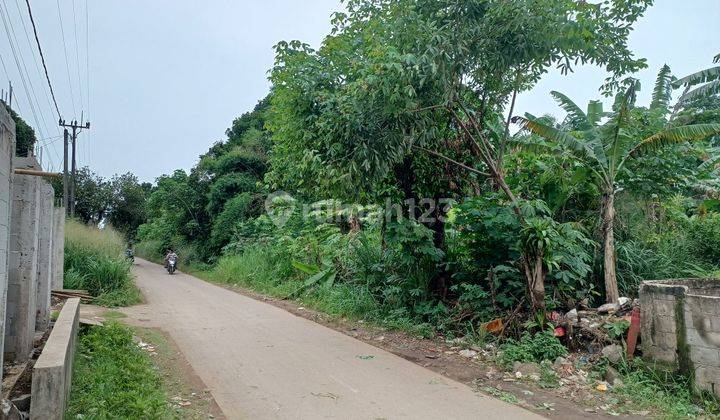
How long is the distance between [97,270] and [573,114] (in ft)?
39.5

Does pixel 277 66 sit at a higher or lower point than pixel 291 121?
higher

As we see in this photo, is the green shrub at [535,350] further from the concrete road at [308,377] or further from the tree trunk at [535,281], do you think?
the concrete road at [308,377]

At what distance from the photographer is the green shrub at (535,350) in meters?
6.40

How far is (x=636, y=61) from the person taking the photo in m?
7.32

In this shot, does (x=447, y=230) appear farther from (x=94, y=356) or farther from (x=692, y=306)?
(x=94, y=356)

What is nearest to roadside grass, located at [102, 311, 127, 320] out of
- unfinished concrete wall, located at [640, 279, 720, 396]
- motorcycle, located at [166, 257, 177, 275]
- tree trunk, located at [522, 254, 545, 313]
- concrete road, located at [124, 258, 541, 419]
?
concrete road, located at [124, 258, 541, 419]

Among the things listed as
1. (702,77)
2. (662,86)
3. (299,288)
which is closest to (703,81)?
(702,77)

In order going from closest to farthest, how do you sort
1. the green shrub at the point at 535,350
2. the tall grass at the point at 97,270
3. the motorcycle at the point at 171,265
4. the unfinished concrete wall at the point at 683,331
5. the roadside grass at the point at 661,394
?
the roadside grass at the point at 661,394, the unfinished concrete wall at the point at 683,331, the green shrub at the point at 535,350, the tall grass at the point at 97,270, the motorcycle at the point at 171,265

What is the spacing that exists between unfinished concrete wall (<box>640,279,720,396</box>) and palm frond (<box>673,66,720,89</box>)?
9333 mm

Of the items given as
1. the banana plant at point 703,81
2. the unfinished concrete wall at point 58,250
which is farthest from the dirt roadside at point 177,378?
the banana plant at point 703,81

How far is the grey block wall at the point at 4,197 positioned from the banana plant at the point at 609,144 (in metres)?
7.47

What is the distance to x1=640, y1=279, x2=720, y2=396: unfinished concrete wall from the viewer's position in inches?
209

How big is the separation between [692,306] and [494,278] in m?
2.74

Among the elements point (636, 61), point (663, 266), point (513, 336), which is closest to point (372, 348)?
point (513, 336)
